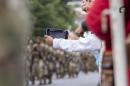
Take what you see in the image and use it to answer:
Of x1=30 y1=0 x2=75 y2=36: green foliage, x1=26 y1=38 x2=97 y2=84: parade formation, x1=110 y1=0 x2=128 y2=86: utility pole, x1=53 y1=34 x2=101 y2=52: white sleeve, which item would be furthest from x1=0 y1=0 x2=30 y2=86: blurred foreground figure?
x1=30 y1=0 x2=75 y2=36: green foliage

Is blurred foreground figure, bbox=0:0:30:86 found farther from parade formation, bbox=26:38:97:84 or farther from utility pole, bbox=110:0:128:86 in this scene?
parade formation, bbox=26:38:97:84

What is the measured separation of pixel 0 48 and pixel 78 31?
11.5ft

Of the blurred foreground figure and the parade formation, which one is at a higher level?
the blurred foreground figure

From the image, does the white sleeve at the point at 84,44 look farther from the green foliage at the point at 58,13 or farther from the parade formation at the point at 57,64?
the green foliage at the point at 58,13

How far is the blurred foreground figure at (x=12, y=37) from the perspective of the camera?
141 cm

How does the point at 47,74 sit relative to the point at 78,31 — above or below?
below

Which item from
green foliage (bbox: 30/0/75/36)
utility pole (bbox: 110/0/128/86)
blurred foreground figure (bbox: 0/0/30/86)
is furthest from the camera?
green foliage (bbox: 30/0/75/36)

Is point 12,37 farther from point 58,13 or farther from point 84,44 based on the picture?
point 58,13

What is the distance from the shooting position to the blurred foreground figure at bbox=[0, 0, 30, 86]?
1408 mm

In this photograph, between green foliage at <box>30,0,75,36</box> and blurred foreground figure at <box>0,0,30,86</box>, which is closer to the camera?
blurred foreground figure at <box>0,0,30,86</box>

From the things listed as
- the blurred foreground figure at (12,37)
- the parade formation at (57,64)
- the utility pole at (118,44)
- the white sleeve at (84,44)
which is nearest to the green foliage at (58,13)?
the parade formation at (57,64)

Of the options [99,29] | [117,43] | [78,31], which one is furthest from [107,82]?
[78,31]

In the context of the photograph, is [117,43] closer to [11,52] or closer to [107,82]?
[107,82]

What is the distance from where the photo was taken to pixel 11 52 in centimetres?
143
